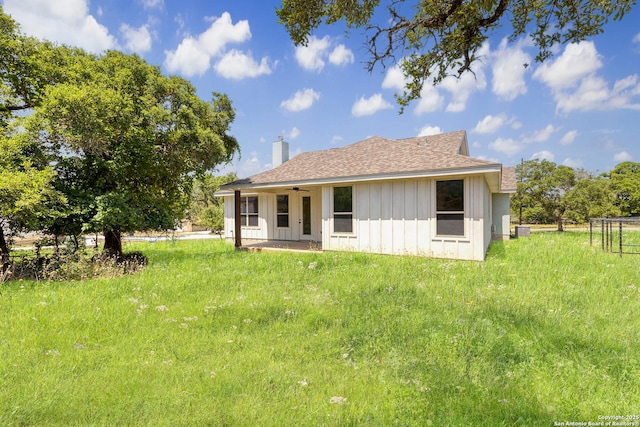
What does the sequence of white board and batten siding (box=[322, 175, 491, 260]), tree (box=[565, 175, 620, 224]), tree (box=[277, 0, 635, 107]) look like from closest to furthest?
tree (box=[277, 0, 635, 107]) → white board and batten siding (box=[322, 175, 491, 260]) → tree (box=[565, 175, 620, 224])

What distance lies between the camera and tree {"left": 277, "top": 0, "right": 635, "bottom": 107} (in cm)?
374

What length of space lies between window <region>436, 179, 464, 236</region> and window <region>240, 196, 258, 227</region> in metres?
9.63

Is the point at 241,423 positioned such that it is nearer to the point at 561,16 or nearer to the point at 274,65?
the point at 561,16

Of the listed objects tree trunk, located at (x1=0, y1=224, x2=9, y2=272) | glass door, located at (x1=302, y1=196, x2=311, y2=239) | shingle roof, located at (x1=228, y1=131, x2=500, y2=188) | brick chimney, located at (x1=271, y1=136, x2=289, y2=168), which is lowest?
tree trunk, located at (x1=0, y1=224, x2=9, y2=272)

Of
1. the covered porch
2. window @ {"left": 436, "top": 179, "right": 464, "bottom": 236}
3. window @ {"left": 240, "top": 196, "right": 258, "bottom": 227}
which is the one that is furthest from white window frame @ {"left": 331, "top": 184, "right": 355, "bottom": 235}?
window @ {"left": 240, "top": 196, "right": 258, "bottom": 227}

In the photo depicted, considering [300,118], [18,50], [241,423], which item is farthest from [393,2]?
[300,118]

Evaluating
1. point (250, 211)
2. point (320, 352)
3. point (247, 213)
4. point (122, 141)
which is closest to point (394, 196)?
point (320, 352)

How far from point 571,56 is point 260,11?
588cm

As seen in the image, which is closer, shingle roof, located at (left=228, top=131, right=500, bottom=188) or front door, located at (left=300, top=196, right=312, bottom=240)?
shingle roof, located at (left=228, top=131, right=500, bottom=188)

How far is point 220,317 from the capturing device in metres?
4.70

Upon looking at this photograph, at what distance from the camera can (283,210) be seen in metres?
15.6

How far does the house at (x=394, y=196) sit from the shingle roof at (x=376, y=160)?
0.02 metres

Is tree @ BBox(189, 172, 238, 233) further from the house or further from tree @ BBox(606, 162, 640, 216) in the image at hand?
tree @ BBox(606, 162, 640, 216)

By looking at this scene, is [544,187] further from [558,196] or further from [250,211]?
[250,211]
